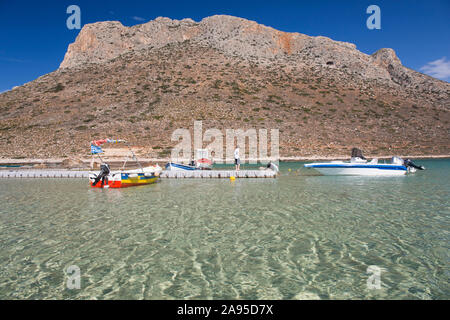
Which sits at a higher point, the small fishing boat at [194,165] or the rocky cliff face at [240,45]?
the rocky cliff face at [240,45]

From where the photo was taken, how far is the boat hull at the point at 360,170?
22.6 meters

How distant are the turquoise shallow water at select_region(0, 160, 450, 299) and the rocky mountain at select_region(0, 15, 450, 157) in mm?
34571

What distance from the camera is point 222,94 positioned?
59.7m

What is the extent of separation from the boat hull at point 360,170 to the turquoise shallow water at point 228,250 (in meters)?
11.0

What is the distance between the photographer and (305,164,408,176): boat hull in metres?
22.6

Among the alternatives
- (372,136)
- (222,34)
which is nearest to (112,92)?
(222,34)

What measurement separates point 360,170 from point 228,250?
19.4 meters
